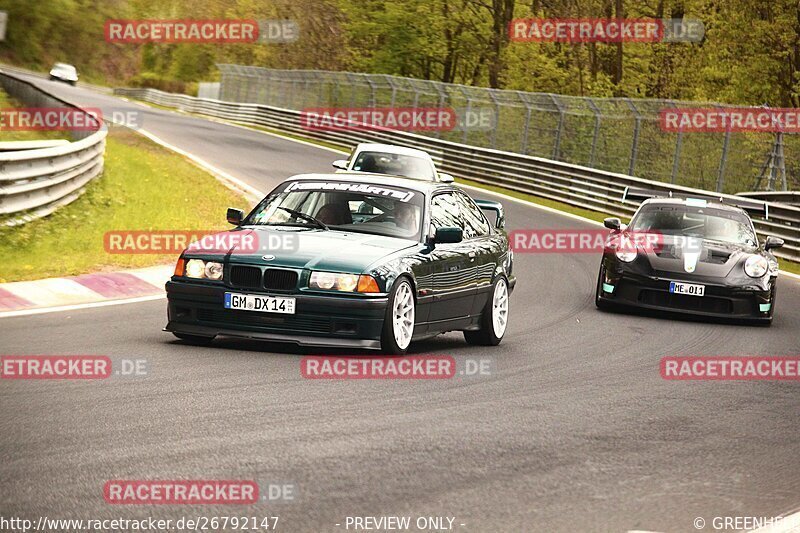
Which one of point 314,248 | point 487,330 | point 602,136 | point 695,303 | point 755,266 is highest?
point 602,136

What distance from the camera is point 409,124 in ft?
134

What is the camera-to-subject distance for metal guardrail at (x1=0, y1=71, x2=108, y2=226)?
50.1 ft

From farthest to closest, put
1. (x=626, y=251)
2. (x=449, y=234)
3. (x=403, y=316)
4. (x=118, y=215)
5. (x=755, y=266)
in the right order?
(x=118, y=215), (x=626, y=251), (x=755, y=266), (x=449, y=234), (x=403, y=316)

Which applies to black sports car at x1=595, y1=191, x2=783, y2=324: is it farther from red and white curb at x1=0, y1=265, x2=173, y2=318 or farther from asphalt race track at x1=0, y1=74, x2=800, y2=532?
red and white curb at x1=0, y1=265, x2=173, y2=318

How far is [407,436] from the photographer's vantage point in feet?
21.7

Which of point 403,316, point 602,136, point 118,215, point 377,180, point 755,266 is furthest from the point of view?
point 602,136

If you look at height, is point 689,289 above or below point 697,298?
above

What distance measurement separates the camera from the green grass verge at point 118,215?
14.4m

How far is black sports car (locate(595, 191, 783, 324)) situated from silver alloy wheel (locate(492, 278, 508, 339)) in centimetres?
340

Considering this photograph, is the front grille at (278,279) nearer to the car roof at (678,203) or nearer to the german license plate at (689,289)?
the german license plate at (689,289)

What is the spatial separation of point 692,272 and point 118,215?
8.29 meters

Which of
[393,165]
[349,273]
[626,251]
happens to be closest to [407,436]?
[349,273]

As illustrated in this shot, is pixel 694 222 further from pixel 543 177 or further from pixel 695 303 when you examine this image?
pixel 543 177

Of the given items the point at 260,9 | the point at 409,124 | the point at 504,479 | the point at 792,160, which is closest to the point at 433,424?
the point at 504,479
